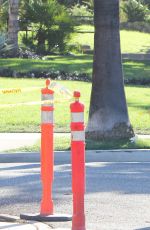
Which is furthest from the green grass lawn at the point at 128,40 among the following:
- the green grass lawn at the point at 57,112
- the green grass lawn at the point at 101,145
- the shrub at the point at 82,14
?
the green grass lawn at the point at 101,145

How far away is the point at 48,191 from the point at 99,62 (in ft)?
28.3

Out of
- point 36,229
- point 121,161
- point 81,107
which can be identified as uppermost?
point 81,107

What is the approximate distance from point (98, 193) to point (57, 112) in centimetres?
1101

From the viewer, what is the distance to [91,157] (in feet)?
51.0

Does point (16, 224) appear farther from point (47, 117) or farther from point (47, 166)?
point (47, 117)

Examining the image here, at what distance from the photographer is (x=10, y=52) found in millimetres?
33656

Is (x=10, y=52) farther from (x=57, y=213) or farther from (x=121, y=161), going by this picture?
(x=57, y=213)

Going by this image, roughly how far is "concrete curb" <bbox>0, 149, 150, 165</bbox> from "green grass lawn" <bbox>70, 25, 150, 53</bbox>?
2307 cm

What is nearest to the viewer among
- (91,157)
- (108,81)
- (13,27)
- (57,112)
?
(91,157)

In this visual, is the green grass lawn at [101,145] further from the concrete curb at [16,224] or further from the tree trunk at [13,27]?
the tree trunk at [13,27]

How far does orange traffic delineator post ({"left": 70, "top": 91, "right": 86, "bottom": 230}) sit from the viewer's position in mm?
7605

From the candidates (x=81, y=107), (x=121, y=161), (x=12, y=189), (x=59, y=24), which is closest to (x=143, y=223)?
(x=81, y=107)

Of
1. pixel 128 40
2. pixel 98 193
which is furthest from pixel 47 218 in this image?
pixel 128 40

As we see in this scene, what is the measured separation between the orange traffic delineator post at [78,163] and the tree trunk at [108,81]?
919cm
